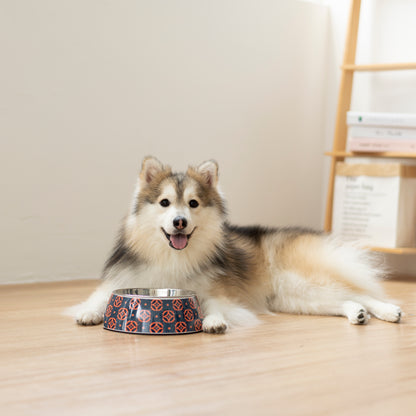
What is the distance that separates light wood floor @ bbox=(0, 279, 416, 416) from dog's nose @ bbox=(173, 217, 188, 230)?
15.3 inches

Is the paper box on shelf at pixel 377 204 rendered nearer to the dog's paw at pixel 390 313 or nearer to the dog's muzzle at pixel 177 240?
the dog's paw at pixel 390 313

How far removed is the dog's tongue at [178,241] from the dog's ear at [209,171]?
0.87 feet

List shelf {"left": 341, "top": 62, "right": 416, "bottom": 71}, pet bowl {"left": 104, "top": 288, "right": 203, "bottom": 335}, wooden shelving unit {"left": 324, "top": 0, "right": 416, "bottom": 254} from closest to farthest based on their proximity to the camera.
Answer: pet bowl {"left": 104, "top": 288, "right": 203, "bottom": 335} → shelf {"left": 341, "top": 62, "right": 416, "bottom": 71} → wooden shelving unit {"left": 324, "top": 0, "right": 416, "bottom": 254}

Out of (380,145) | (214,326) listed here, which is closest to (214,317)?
(214,326)

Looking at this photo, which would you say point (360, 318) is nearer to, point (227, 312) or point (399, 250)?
point (227, 312)

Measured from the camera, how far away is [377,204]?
3.64 m

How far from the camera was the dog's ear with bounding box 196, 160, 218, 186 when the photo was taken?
237cm

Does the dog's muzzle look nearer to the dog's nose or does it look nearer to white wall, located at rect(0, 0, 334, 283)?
the dog's nose

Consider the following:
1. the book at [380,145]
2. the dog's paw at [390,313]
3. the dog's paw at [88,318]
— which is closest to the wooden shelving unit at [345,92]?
the book at [380,145]

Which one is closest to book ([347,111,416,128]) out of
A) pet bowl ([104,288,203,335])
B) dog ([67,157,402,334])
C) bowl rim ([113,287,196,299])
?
dog ([67,157,402,334])

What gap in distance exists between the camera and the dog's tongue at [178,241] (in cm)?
222

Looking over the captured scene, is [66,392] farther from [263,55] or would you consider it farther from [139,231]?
[263,55]

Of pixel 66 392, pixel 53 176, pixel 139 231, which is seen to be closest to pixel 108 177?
pixel 53 176

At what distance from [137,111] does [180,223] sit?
1.53 metres
